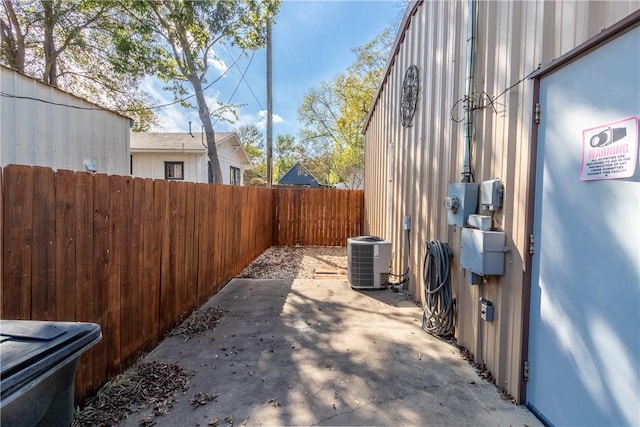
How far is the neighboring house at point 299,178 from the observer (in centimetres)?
3016

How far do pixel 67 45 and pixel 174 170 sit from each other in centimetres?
516

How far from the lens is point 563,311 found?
1934 millimetres

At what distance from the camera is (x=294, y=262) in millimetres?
7570

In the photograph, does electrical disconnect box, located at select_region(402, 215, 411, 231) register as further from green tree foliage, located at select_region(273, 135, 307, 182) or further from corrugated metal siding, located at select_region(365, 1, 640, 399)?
green tree foliage, located at select_region(273, 135, 307, 182)

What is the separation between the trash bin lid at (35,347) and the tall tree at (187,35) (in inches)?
388

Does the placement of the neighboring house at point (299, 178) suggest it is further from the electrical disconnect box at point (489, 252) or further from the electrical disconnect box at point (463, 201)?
the electrical disconnect box at point (489, 252)

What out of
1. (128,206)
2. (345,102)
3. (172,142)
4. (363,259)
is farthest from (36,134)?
(345,102)

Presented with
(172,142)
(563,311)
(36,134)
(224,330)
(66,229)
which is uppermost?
(172,142)

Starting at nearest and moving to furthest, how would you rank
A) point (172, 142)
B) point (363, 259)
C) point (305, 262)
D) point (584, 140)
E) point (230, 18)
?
point (584, 140) → point (363, 259) → point (305, 262) → point (230, 18) → point (172, 142)

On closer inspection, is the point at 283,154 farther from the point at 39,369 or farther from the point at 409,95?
the point at 39,369

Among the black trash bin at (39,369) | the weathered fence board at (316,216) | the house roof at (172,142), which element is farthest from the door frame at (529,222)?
the house roof at (172,142)

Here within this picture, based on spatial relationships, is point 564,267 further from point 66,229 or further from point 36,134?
point 36,134

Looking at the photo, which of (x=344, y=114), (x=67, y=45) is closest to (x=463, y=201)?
(x=67, y=45)

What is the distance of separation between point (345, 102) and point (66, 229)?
69.7 feet
